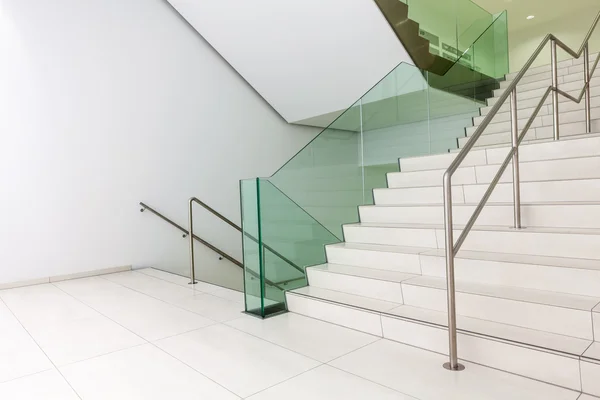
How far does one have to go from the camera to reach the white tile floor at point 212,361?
179cm

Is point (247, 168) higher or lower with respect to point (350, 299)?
higher

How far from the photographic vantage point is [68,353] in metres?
2.41

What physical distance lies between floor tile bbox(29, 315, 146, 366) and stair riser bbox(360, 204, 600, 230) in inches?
85.1

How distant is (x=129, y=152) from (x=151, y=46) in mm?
1551

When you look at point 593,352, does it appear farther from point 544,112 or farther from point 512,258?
point 544,112

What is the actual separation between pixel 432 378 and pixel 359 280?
100 centimetres

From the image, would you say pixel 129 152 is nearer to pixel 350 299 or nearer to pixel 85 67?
pixel 85 67

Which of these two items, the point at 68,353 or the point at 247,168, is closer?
the point at 68,353

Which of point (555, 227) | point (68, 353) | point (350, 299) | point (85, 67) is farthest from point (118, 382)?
point (85, 67)

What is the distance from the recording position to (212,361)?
219 cm

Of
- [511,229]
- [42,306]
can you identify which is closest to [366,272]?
[511,229]

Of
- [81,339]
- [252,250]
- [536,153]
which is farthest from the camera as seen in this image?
[536,153]

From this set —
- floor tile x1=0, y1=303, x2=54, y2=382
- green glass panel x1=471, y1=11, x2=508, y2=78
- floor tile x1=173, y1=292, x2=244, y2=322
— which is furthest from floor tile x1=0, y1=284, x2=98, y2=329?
green glass panel x1=471, y1=11, x2=508, y2=78

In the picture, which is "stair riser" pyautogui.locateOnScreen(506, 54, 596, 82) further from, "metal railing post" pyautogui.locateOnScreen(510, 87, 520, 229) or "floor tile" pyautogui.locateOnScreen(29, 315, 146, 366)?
"floor tile" pyautogui.locateOnScreen(29, 315, 146, 366)
